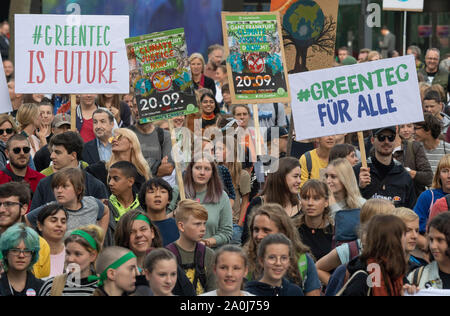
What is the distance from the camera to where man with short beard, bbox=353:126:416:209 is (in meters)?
8.87

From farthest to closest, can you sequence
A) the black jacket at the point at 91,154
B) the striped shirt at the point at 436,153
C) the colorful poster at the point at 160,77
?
the striped shirt at the point at 436,153 < the black jacket at the point at 91,154 < the colorful poster at the point at 160,77

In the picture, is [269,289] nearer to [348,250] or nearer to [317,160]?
[348,250]

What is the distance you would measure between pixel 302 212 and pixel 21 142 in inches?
107

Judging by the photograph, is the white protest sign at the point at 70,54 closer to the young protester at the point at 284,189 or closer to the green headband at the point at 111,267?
the young protester at the point at 284,189

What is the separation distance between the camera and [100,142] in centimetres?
1016

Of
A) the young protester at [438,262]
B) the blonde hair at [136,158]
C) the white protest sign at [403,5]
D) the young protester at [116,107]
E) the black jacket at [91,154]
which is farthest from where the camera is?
the white protest sign at [403,5]

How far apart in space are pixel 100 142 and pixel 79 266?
3.73 m

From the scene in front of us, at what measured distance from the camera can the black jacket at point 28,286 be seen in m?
6.36

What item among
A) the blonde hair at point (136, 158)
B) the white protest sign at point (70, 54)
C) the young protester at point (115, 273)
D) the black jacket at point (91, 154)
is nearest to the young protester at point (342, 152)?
the blonde hair at point (136, 158)

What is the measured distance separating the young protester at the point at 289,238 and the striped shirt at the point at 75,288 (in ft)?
3.68

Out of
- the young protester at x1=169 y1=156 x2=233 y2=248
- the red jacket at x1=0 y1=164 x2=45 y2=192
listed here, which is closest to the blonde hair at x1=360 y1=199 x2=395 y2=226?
the young protester at x1=169 y1=156 x2=233 y2=248

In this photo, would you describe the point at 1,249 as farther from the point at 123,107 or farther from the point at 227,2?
the point at 227,2

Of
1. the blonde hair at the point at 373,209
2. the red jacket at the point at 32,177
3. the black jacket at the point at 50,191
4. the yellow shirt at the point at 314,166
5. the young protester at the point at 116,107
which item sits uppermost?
the young protester at the point at 116,107

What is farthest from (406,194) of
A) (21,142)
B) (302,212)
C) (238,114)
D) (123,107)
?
(123,107)
